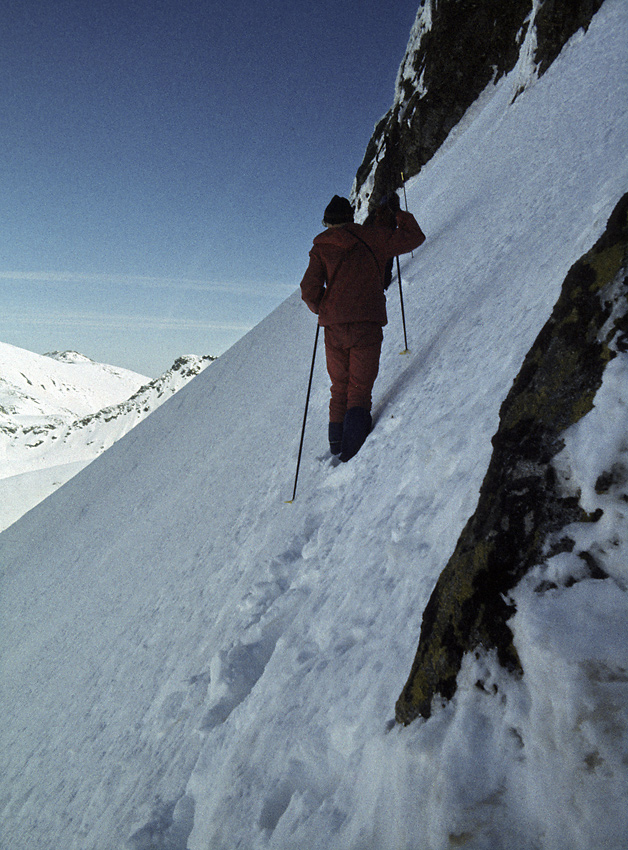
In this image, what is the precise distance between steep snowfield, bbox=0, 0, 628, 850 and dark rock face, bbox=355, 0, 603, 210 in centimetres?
1379

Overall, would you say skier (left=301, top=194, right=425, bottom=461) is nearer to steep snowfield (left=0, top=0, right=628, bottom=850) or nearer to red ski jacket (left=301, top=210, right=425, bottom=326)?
red ski jacket (left=301, top=210, right=425, bottom=326)

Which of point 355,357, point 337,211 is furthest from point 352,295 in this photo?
point 337,211

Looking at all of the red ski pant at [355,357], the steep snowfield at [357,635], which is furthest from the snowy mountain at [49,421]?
the red ski pant at [355,357]

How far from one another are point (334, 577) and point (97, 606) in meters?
3.95

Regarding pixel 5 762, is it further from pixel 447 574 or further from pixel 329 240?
pixel 329 240

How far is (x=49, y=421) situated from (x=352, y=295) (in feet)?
265

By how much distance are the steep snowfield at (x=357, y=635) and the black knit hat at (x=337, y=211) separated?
4.67 feet

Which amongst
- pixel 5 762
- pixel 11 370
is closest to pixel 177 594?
pixel 5 762

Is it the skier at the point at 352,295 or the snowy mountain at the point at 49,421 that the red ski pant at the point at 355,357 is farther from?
the snowy mountain at the point at 49,421

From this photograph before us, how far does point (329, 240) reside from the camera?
321 cm

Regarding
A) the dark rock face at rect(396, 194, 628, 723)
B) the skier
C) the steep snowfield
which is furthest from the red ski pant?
the dark rock face at rect(396, 194, 628, 723)

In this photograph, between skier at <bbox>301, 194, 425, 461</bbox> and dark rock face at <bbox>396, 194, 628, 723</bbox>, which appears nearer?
dark rock face at <bbox>396, 194, 628, 723</bbox>

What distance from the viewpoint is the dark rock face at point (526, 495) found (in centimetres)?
110

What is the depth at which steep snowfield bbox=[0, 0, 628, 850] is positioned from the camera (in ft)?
2.98
